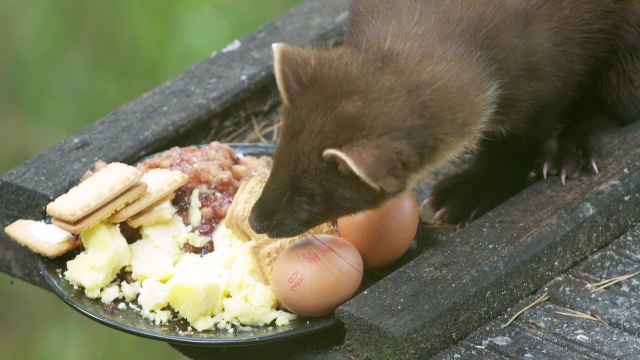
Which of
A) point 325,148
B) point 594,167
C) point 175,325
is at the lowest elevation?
point 175,325

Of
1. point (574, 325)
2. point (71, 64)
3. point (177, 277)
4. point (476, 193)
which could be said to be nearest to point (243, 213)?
point (177, 277)

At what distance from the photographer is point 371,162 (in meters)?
2.97

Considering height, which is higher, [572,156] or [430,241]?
[572,156]

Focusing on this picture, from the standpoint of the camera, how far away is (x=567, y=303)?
3445 mm

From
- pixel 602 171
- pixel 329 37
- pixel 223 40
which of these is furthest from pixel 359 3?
pixel 223 40

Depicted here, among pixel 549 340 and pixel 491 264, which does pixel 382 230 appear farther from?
pixel 549 340

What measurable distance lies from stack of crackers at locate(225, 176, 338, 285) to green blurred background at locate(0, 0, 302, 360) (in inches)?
75.3

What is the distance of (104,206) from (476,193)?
1.31 metres

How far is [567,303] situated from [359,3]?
43.7 inches

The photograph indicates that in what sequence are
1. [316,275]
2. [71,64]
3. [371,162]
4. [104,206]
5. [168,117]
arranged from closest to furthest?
[371,162], [316,275], [104,206], [168,117], [71,64]

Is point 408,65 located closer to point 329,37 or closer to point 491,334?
point 491,334

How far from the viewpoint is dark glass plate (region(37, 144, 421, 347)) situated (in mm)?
3369

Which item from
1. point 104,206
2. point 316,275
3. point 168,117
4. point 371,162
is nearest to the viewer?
point 371,162

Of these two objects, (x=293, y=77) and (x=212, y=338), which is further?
(x=212, y=338)
